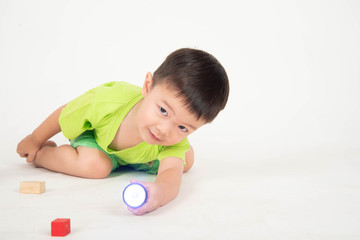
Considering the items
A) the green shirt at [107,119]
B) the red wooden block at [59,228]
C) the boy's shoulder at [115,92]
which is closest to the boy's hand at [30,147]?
the green shirt at [107,119]

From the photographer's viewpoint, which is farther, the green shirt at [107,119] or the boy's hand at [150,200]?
the green shirt at [107,119]

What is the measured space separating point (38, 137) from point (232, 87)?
5.38 feet

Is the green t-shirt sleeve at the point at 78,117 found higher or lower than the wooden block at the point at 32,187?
higher

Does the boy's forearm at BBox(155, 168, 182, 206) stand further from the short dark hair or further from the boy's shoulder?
the boy's shoulder

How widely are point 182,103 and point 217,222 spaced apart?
0.38m

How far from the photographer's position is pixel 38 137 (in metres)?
1.70

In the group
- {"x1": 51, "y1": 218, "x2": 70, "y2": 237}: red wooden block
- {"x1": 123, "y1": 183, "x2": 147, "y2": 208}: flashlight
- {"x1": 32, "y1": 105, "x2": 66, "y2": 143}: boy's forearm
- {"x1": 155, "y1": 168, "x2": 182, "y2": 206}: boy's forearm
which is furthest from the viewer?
{"x1": 32, "y1": 105, "x2": 66, "y2": 143}: boy's forearm

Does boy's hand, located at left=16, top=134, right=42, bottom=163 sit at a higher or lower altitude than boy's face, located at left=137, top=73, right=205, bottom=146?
lower

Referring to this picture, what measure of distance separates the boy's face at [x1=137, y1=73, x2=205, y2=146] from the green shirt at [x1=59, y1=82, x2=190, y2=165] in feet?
0.57

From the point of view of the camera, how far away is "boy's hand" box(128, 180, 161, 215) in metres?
1.11

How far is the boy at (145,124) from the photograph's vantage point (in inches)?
50.5

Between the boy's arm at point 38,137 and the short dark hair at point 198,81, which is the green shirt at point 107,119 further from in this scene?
the short dark hair at point 198,81

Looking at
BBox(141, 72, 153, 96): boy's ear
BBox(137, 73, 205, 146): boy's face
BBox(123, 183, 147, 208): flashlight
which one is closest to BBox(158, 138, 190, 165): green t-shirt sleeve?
BBox(137, 73, 205, 146): boy's face

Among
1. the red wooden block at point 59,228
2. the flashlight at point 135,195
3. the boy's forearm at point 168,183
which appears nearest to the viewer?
the red wooden block at point 59,228
